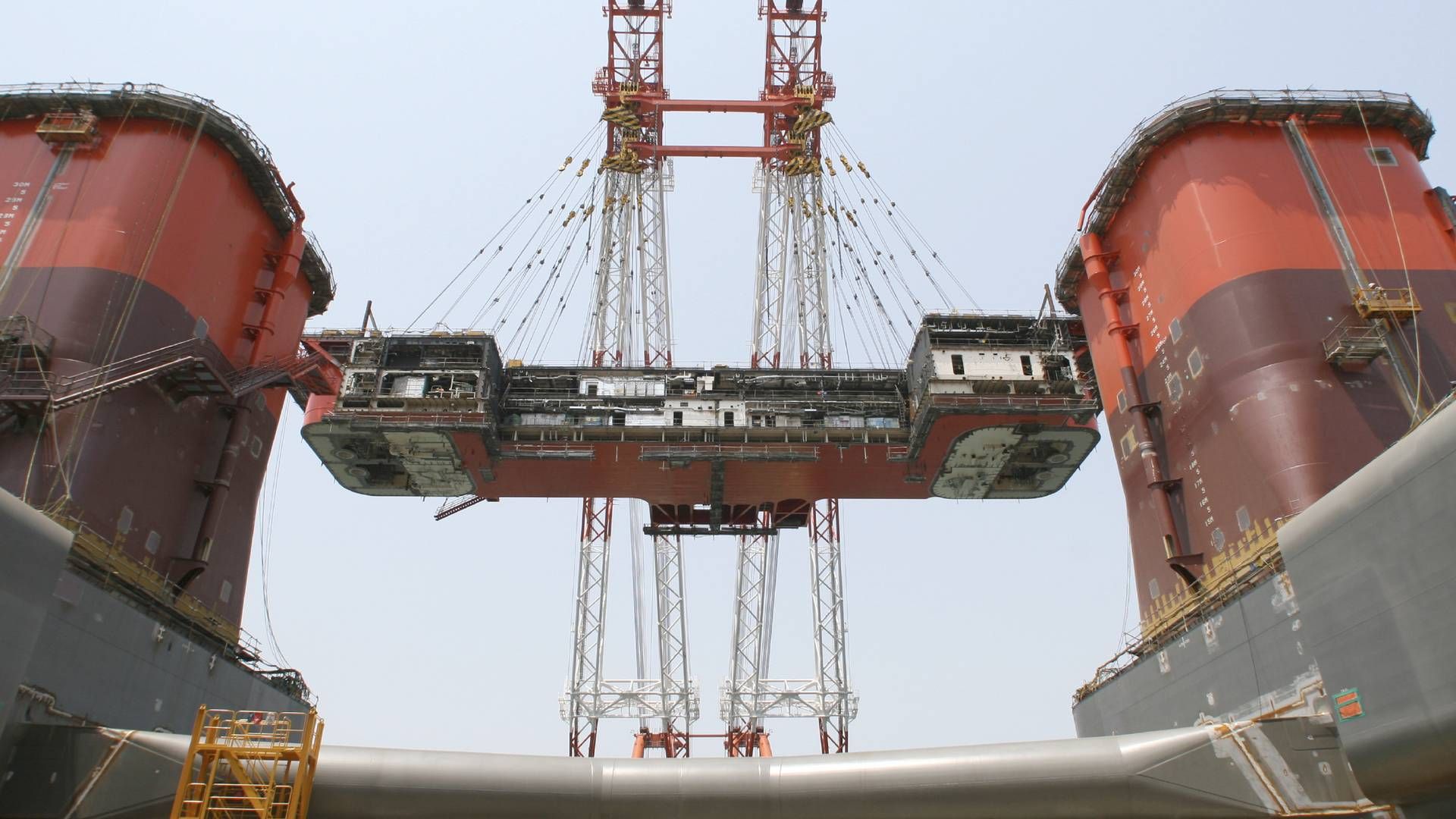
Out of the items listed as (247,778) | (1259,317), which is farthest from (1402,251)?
(247,778)

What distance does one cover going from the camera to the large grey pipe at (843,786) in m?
19.1

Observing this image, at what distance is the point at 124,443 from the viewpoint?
30188mm

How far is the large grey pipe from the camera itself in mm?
19125

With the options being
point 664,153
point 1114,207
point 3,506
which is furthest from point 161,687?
point 1114,207

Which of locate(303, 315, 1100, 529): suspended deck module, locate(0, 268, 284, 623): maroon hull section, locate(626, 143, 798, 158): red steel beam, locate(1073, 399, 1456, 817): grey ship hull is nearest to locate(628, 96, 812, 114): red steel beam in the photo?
locate(626, 143, 798, 158): red steel beam

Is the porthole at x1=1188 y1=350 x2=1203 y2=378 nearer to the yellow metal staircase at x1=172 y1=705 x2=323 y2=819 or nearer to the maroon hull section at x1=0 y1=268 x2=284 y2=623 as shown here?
the yellow metal staircase at x1=172 y1=705 x2=323 y2=819

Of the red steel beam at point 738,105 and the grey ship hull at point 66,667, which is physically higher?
the red steel beam at point 738,105

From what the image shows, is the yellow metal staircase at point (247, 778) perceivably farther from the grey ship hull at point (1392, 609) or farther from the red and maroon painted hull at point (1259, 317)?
the red and maroon painted hull at point (1259, 317)

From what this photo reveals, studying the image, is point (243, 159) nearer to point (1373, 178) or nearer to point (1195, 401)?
point (1195, 401)

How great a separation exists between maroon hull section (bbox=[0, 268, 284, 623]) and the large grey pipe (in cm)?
1538

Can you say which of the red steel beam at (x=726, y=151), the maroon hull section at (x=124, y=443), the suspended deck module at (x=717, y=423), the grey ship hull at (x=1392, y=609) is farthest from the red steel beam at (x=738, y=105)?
the grey ship hull at (x=1392, y=609)

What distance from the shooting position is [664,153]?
49562 millimetres

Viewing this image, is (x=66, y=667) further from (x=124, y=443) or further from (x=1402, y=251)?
(x=1402, y=251)

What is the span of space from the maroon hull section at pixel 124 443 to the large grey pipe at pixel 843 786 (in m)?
15.4
